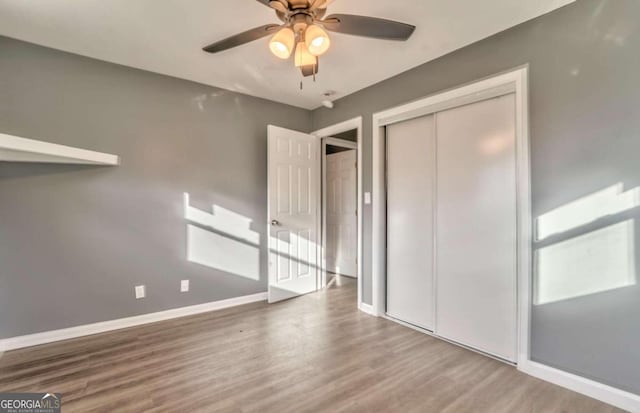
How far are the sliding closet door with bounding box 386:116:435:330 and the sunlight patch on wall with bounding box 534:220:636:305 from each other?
894mm

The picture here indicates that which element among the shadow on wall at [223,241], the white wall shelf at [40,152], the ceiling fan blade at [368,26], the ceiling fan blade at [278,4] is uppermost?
the ceiling fan blade at [278,4]

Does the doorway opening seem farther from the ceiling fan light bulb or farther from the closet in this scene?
the ceiling fan light bulb

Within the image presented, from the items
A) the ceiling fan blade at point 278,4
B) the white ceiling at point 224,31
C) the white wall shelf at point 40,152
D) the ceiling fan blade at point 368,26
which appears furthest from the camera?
the white ceiling at point 224,31

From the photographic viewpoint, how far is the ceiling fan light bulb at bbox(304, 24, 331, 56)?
1.53 m

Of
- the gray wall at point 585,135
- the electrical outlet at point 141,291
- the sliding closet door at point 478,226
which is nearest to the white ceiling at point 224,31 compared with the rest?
the gray wall at point 585,135

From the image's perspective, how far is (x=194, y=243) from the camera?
314 cm

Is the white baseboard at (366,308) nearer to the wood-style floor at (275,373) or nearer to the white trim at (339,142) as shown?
the wood-style floor at (275,373)

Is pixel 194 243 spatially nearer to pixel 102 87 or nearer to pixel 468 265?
pixel 102 87

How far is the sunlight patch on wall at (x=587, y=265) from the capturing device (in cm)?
170

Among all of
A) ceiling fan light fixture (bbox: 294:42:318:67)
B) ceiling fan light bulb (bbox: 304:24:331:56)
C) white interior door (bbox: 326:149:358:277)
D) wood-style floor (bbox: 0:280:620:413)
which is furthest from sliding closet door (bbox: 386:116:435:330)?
white interior door (bbox: 326:149:358:277)

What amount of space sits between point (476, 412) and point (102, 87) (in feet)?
12.4

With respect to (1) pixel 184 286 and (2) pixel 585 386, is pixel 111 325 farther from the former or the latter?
(2) pixel 585 386

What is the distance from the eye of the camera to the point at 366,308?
3.25 metres

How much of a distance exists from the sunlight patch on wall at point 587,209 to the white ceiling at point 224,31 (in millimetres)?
1246
